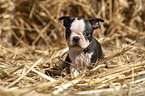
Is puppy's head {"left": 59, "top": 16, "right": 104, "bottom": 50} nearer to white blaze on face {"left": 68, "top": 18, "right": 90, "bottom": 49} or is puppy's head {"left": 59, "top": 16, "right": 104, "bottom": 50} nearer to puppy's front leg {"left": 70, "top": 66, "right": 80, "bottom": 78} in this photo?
white blaze on face {"left": 68, "top": 18, "right": 90, "bottom": 49}

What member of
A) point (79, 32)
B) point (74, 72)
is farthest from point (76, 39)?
point (74, 72)

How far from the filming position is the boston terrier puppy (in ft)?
7.27

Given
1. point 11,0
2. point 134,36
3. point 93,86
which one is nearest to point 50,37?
point 11,0

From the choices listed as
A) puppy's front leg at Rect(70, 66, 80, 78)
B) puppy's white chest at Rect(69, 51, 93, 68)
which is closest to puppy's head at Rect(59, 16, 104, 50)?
puppy's white chest at Rect(69, 51, 93, 68)

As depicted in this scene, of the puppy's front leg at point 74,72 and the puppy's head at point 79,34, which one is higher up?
the puppy's head at point 79,34

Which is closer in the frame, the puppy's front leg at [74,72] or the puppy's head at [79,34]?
the puppy's head at [79,34]

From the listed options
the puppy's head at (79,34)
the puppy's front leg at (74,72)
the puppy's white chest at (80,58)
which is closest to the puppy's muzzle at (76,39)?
the puppy's head at (79,34)

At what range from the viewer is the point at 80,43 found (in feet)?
7.22

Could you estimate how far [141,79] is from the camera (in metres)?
2.09

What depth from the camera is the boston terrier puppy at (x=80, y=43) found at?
221 centimetres

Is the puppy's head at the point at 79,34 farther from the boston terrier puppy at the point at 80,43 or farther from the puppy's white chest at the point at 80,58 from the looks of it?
the puppy's white chest at the point at 80,58

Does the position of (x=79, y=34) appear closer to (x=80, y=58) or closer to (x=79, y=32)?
(x=79, y=32)

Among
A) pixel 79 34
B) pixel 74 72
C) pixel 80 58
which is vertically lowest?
pixel 74 72

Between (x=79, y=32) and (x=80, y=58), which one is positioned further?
(x=80, y=58)
